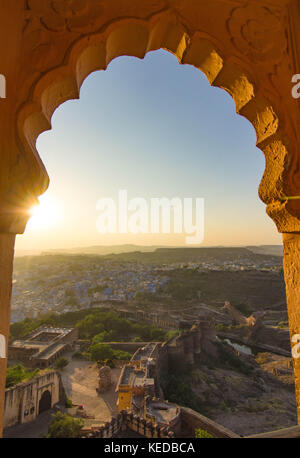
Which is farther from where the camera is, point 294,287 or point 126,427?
point 126,427

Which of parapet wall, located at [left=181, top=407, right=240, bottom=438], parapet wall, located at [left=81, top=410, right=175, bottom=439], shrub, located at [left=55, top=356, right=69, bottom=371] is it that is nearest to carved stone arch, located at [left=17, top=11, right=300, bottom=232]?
parapet wall, located at [left=81, top=410, right=175, bottom=439]

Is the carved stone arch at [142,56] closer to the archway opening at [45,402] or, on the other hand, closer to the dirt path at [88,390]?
the dirt path at [88,390]

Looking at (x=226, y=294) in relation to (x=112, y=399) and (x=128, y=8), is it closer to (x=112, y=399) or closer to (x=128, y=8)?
(x=112, y=399)

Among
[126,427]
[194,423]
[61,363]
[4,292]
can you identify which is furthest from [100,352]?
[4,292]

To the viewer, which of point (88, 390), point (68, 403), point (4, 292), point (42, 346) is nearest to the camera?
point (4, 292)

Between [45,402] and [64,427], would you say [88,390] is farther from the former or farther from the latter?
[64,427]

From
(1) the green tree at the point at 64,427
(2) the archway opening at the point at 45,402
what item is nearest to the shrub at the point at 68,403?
(2) the archway opening at the point at 45,402
